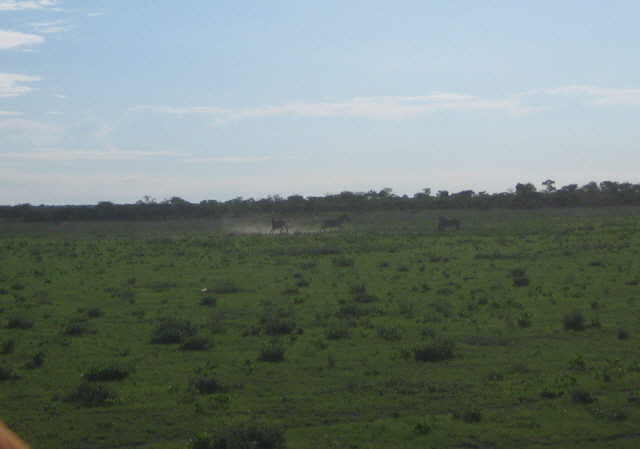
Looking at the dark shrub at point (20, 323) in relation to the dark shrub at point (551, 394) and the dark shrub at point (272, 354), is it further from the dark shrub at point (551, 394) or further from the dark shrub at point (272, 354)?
the dark shrub at point (551, 394)

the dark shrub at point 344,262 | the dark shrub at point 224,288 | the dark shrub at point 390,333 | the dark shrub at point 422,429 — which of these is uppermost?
the dark shrub at point 344,262

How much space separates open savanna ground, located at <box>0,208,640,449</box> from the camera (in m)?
8.61

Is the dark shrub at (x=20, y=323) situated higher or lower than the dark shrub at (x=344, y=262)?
lower

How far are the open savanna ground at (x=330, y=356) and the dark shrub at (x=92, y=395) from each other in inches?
1.2

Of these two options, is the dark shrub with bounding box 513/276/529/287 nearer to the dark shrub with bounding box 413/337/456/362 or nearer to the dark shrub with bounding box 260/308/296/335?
the dark shrub with bounding box 260/308/296/335

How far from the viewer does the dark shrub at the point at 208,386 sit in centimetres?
1040

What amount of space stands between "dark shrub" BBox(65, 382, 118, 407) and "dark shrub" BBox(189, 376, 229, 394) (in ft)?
4.19

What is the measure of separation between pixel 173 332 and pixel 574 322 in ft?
29.3

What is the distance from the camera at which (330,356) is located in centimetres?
1224

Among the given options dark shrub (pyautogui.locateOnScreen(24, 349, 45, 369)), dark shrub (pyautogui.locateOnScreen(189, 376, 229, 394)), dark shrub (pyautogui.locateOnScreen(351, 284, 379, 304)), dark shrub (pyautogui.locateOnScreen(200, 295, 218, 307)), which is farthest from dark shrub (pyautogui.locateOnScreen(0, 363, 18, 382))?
dark shrub (pyautogui.locateOnScreen(351, 284, 379, 304))

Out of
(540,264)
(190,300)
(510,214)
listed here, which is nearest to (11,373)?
(190,300)

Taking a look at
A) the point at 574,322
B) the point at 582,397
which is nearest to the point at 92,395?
the point at 582,397

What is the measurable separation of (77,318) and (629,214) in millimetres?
59441

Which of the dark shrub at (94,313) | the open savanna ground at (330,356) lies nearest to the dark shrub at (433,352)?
the open savanna ground at (330,356)
